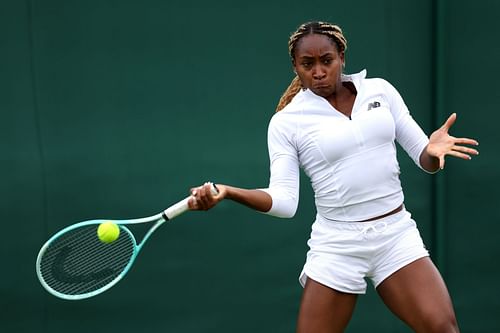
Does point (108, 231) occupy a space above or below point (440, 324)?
above

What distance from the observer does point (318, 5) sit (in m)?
4.69

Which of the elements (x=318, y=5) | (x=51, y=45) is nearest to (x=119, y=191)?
(x=51, y=45)

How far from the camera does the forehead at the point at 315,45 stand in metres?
3.43

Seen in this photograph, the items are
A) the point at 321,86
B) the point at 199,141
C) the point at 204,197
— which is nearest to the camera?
the point at 204,197

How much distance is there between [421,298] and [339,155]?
0.58 metres

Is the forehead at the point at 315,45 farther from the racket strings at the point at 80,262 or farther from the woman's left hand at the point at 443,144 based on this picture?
the racket strings at the point at 80,262

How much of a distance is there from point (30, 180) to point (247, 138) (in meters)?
1.06

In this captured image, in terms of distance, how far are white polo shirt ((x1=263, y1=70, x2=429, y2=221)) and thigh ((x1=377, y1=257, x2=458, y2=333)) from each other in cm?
25

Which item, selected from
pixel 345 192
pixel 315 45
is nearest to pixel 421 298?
pixel 345 192

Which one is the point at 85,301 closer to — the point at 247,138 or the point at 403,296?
the point at 247,138

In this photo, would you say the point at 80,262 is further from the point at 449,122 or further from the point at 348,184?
the point at 449,122

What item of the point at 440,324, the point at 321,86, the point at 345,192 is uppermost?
the point at 321,86

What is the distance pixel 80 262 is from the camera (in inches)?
142

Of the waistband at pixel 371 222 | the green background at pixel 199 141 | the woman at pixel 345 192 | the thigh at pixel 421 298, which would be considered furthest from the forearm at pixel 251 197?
the green background at pixel 199 141
